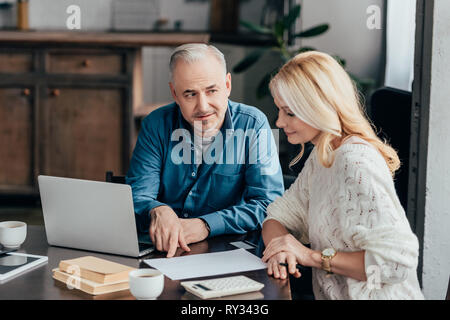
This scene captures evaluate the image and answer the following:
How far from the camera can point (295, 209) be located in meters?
1.51

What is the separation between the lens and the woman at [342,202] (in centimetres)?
117

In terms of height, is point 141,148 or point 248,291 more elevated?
point 141,148

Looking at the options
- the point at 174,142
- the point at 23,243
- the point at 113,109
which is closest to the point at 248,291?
the point at 23,243

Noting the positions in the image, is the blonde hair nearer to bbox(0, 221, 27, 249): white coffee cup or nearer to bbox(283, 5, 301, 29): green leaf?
bbox(0, 221, 27, 249): white coffee cup

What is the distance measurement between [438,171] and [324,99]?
0.84 meters

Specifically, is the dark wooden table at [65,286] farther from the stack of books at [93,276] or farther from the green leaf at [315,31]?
the green leaf at [315,31]

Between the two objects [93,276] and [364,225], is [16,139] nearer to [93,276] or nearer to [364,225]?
[93,276]

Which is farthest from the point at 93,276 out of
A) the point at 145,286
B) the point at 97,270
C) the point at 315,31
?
the point at 315,31

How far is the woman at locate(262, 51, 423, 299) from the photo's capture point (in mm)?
1168

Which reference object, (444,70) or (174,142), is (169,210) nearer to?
(174,142)

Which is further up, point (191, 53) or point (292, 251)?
point (191, 53)

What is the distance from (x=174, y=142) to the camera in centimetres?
179
